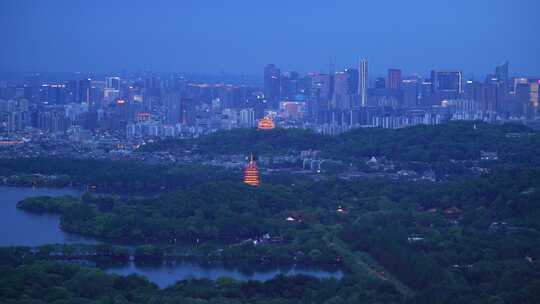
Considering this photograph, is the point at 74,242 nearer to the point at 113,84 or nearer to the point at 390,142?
the point at 390,142

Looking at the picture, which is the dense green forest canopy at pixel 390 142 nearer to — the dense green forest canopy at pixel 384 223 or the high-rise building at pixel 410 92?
the dense green forest canopy at pixel 384 223

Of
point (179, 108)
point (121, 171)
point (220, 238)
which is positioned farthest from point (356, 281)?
point (179, 108)

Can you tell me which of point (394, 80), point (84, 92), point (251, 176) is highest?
point (394, 80)

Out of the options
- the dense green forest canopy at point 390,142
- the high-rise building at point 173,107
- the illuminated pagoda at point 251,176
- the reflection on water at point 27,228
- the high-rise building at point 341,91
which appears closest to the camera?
the reflection on water at point 27,228

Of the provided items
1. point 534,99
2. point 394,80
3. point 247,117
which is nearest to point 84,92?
point 247,117

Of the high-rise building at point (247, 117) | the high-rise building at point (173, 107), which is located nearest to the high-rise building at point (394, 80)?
the high-rise building at point (247, 117)

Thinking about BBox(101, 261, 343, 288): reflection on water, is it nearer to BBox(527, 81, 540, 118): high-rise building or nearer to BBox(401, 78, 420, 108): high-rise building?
BBox(527, 81, 540, 118): high-rise building
